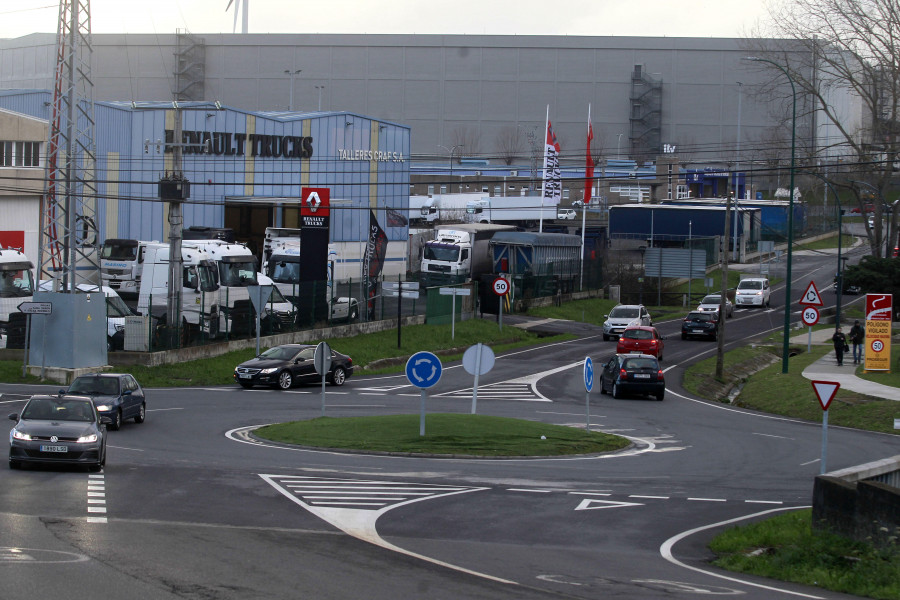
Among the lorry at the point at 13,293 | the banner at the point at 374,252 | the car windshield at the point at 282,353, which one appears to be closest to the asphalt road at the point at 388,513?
the car windshield at the point at 282,353

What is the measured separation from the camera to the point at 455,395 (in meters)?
33.3

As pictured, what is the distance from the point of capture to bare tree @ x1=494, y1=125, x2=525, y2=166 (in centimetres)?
11606

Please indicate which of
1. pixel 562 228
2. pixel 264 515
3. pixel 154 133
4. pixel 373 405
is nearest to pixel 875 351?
pixel 373 405

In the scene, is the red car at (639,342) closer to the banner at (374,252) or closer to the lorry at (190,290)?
the banner at (374,252)

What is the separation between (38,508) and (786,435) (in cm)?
1904

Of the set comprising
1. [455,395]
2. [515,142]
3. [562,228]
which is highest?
[515,142]

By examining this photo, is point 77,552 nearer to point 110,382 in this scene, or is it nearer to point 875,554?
point 875,554

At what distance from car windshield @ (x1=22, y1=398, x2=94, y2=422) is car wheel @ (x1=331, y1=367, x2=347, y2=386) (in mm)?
16523

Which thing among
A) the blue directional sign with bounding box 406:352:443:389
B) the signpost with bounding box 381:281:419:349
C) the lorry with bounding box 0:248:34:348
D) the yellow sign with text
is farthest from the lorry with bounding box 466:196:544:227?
the blue directional sign with bounding box 406:352:443:389

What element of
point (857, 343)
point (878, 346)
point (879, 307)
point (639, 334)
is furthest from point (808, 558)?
point (857, 343)

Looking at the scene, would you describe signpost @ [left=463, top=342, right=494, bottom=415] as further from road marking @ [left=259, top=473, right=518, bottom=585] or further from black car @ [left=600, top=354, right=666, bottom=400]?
black car @ [left=600, top=354, right=666, bottom=400]

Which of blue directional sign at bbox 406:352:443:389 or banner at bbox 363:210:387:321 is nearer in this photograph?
blue directional sign at bbox 406:352:443:389

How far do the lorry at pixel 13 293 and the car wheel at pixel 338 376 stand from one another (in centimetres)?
1037

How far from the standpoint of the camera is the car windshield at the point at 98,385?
23.7m
